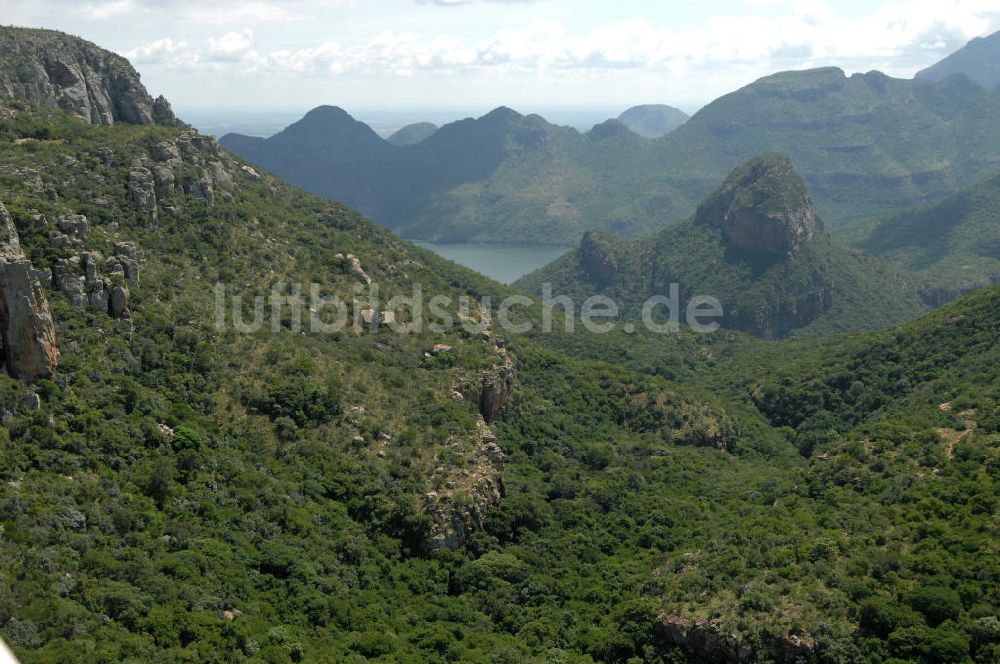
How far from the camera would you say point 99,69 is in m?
75.1

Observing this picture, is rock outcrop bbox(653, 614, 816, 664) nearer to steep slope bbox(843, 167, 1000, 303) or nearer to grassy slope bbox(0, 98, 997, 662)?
grassy slope bbox(0, 98, 997, 662)

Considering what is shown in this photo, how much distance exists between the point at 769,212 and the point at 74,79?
12319cm

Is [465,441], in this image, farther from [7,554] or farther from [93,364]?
[7,554]

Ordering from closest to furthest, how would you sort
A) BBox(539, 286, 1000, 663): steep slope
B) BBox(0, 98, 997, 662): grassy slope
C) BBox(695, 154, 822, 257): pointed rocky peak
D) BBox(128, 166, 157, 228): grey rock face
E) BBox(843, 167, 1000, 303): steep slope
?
BBox(0, 98, 997, 662): grassy slope
BBox(539, 286, 1000, 663): steep slope
BBox(128, 166, 157, 228): grey rock face
BBox(695, 154, 822, 257): pointed rocky peak
BBox(843, 167, 1000, 303): steep slope

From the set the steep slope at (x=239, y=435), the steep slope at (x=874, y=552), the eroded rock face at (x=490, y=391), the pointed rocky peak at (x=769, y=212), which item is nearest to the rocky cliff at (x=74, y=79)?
the steep slope at (x=239, y=435)

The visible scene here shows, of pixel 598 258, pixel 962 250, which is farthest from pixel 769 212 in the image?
pixel 962 250

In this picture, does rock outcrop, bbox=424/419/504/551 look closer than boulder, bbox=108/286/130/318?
No

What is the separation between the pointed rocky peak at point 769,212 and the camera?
157375 millimetres

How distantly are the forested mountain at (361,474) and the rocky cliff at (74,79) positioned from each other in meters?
0.54

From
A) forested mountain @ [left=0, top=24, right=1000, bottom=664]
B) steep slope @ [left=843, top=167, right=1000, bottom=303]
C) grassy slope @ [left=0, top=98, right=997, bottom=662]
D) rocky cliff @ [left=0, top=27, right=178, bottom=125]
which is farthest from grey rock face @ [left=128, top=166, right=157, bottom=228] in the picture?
steep slope @ [left=843, top=167, right=1000, bottom=303]

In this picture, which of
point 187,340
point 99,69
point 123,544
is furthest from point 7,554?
point 99,69

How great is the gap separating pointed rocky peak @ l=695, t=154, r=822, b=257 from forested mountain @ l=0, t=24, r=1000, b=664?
280 feet

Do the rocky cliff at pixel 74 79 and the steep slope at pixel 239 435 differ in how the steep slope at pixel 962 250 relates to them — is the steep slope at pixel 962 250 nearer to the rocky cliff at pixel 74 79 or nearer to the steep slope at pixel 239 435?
the steep slope at pixel 239 435

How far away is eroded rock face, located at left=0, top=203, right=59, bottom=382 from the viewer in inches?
1516
